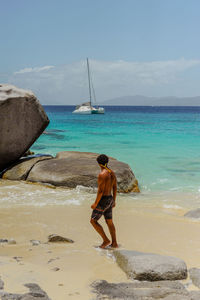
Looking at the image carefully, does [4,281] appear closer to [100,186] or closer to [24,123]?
[100,186]

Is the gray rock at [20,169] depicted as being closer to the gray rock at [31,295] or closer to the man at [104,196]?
the man at [104,196]

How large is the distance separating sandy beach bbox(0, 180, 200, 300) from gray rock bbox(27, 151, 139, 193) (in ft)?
3.01

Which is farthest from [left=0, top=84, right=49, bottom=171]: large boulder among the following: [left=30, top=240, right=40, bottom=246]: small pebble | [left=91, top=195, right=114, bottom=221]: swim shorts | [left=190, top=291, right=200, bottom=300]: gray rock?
[left=190, top=291, right=200, bottom=300]: gray rock

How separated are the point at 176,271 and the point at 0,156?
828 cm

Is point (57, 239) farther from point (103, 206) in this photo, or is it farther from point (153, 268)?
point (153, 268)

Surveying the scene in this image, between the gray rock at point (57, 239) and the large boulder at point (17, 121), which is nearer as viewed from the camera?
the gray rock at point (57, 239)

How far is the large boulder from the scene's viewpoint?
11469mm

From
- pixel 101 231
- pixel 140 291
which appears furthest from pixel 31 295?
pixel 101 231

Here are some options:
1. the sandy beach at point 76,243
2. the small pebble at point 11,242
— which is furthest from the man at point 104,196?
the small pebble at point 11,242

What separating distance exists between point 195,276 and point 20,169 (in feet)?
25.1

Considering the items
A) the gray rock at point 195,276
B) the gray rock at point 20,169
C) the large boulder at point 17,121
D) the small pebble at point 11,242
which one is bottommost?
the gray rock at point 195,276

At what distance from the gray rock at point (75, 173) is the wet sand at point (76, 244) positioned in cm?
135

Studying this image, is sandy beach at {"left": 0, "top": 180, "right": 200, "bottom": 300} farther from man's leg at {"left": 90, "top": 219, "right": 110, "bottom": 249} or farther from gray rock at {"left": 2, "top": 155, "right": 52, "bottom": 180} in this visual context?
gray rock at {"left": 2, "top": 155, "right": 52, "bottom": 180}

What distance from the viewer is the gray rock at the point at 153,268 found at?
14.9ft
